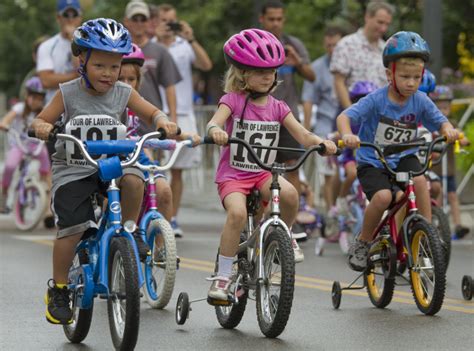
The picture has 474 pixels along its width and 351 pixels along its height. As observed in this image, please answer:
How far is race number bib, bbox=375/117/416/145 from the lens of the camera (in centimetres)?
966

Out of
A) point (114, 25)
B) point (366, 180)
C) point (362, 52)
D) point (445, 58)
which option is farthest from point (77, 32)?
point (445, 58)

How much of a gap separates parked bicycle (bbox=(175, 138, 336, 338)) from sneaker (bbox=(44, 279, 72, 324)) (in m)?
0.84

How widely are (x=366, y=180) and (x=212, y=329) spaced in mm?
1771

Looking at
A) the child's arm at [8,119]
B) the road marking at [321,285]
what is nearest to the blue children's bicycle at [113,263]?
the road marking at [321,285]

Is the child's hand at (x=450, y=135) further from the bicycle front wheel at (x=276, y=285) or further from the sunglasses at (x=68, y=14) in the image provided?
the sunglasses at (x=68, y=14)

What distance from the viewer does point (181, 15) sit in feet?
115

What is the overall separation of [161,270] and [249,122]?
1.52 meters

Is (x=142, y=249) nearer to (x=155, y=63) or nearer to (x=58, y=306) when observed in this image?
(x=58, y=306)

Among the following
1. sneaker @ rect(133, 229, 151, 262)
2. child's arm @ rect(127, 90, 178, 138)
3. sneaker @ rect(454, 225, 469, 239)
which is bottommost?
sneaker @ rect(454, 225, 469, 239)

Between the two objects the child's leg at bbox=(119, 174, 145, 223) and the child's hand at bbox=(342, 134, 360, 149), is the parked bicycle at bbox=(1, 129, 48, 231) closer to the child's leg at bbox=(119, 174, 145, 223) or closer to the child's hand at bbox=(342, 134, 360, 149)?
the child's hand at bbox=(342, 134, 360, 149)

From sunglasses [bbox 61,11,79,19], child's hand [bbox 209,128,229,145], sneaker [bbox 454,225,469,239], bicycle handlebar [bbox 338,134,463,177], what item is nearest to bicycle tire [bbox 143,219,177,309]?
bicycle handlebar [bbox 338,134,463,177]

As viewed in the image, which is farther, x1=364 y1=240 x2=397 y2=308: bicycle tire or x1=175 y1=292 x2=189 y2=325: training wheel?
x1=364 y1=240 x2=397 y2=308: bicycle tire

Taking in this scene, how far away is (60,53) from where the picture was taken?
14.2 meters

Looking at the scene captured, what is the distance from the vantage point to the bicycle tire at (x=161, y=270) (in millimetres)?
9242
